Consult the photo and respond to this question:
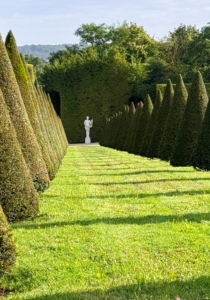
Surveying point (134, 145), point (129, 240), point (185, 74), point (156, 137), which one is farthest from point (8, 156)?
point (185, 74)

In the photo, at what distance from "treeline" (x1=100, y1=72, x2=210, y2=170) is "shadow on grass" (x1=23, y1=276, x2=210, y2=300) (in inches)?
459

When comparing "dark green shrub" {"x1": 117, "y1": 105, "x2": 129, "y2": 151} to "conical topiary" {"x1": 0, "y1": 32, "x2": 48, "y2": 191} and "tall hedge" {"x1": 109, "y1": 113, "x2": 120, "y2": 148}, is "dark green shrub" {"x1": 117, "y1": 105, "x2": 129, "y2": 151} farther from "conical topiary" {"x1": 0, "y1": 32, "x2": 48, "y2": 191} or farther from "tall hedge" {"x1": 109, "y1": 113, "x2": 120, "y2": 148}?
"conical topiary" {"x1": 0, "y1": 32, "x2": 48, "y2": 191}

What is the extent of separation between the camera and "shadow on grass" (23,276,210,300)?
17.1 ft

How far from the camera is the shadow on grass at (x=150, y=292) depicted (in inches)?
205

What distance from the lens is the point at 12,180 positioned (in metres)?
8.70

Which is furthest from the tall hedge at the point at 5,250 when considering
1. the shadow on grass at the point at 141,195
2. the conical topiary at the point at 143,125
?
the conical topiary at the point at 143,125

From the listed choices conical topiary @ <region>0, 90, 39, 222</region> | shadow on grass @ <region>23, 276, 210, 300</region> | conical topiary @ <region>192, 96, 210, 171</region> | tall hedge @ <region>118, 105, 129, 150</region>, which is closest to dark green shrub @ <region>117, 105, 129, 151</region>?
tall hedge @ <region>118, 105, 129, 150</region>

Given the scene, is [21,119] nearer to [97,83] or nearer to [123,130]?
[123,130]

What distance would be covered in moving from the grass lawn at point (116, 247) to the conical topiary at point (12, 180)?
0.81 ft

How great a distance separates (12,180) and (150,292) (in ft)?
13.1

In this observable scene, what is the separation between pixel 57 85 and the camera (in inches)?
2474

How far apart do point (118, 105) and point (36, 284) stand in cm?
5725

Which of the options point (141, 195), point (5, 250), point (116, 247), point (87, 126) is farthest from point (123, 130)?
point (5, 250)

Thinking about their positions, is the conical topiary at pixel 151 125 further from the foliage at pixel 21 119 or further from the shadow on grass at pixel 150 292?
the shadow on grass at pixel 150 292
